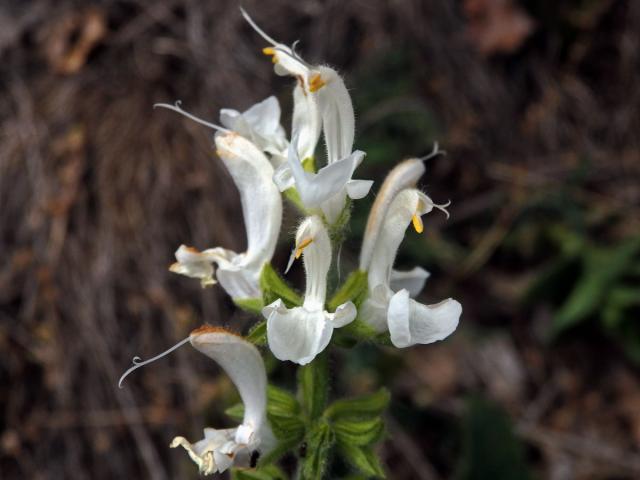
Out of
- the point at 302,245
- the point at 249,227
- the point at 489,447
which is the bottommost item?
the point at 489,447

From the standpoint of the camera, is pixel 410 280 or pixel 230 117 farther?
pixel 410 280

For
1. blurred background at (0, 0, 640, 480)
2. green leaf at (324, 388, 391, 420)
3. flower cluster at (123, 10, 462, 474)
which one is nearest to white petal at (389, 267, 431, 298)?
flower cluster at (123, 10, 462, 474)

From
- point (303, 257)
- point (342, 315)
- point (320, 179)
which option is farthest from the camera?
point (303, 257)

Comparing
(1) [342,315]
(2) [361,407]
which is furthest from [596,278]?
(1) [342,315]

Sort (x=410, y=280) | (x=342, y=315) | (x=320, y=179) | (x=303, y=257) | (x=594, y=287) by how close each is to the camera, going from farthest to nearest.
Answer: (x=594, y=287) → (x=410, y=280) → (x=303, y=257) → (x=342, y=315) → (x=320, y=179)

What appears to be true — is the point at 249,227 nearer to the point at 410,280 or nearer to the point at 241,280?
the point at 241,280

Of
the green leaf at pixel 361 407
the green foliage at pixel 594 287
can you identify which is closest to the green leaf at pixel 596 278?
the green foliage at pixel 594 287

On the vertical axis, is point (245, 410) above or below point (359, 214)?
above

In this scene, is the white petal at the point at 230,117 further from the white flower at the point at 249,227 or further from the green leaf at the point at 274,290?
the green leaf at the point at 274,290
